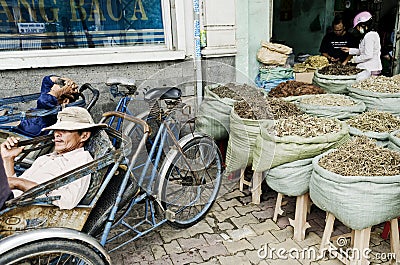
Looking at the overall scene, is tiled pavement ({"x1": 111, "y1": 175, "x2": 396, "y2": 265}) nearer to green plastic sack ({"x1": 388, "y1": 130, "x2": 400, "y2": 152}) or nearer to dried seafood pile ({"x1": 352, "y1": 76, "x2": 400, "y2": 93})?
green plastic sack ({"x1": 388, "y1": 130, "x2": 400, "y2": 152})

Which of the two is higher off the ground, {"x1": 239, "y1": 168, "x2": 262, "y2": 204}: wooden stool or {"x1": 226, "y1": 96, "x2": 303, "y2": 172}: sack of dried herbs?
{"x1": 226, "y1": 96, "x2": 303, "y2": 172}: sack of dried herbs

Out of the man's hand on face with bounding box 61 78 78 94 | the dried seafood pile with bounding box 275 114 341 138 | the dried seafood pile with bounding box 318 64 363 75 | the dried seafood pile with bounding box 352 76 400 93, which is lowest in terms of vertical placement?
the dried seafood pile with bounding box 275 114 341 138

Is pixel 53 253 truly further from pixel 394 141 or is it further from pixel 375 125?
pixel 375 125

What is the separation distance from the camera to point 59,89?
3.02 metres

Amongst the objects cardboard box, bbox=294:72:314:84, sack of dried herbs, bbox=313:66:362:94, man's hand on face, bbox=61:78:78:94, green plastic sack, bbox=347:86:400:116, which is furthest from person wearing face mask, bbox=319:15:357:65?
man's hand on face, bbox=61:78:78:94

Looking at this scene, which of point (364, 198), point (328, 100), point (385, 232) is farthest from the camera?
point (328, 100)

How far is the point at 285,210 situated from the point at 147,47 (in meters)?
2.77

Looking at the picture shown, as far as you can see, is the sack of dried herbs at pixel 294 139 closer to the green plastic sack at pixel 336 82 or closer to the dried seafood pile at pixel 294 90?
the dried seafood pile at pixel 294 90

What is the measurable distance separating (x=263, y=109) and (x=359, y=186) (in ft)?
4.06

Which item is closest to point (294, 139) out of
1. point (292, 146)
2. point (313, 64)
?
point (292, 146)

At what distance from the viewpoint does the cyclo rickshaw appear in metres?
1.72

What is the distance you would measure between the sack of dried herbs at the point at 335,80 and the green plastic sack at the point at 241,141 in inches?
64.7

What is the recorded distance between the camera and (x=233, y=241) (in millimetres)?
2740

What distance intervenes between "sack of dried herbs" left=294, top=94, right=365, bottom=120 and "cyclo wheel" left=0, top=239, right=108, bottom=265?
2.40 meters
